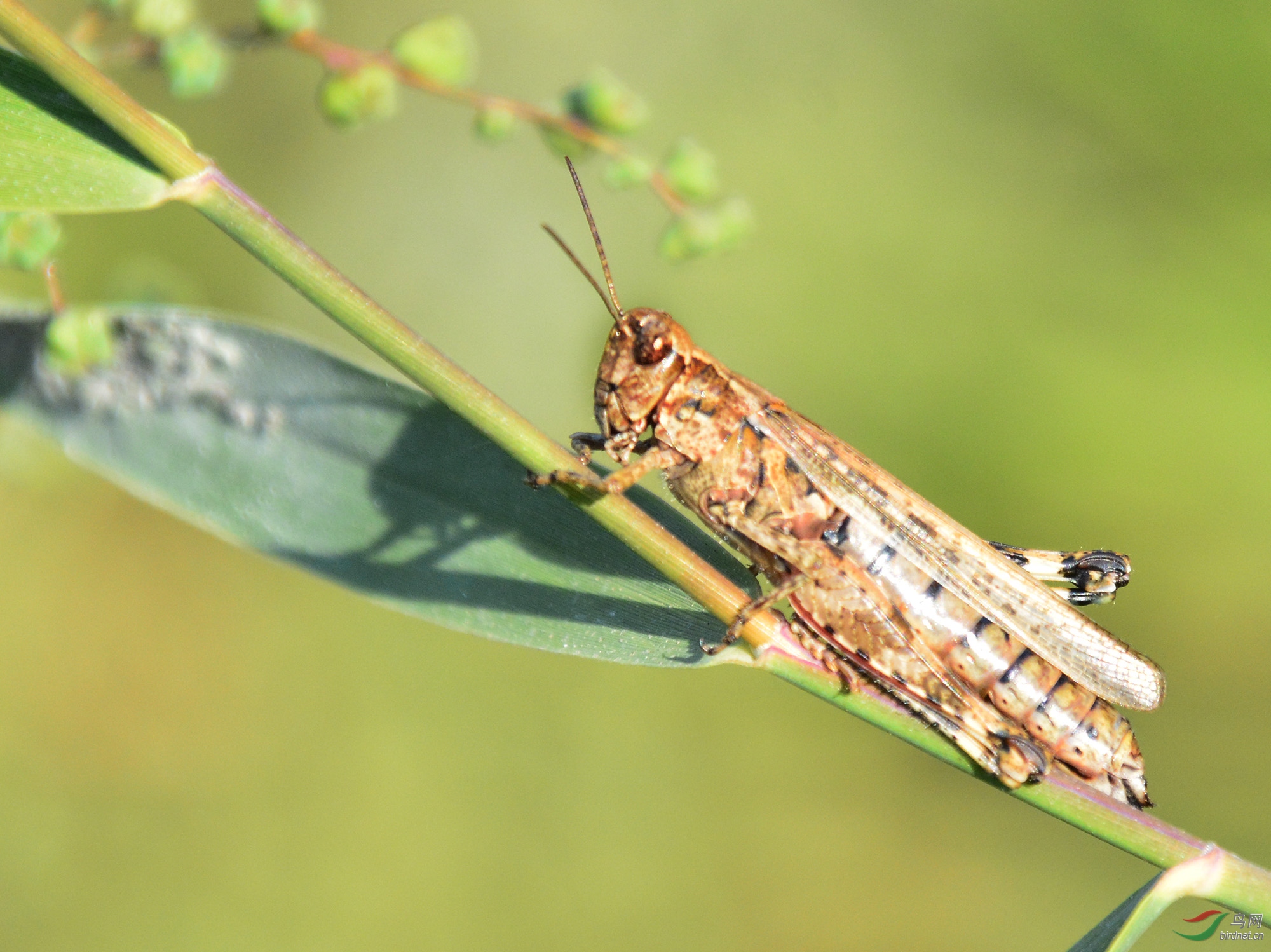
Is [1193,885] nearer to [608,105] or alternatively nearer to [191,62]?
[608,105]

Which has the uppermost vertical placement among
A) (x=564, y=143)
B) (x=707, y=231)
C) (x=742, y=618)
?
(x=564, y=143)

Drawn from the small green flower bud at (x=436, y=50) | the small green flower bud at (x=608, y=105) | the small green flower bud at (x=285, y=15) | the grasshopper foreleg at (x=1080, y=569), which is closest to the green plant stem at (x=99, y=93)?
the small green flower bud at (x=285, y=15)

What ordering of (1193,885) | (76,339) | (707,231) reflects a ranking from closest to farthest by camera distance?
(1193,885) < (76,339) < (707,231)

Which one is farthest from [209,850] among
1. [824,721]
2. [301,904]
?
[824,721]

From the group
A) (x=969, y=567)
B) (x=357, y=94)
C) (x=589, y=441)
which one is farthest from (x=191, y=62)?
(x=969, y=567)

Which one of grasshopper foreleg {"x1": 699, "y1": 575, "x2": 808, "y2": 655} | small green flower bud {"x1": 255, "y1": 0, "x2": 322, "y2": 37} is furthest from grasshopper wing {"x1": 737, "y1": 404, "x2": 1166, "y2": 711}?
small green flower bud {"x1": 255, "y1": 0, "x2": 322, "y2": 37}

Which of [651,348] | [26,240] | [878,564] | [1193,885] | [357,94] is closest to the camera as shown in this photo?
[1193,885]
